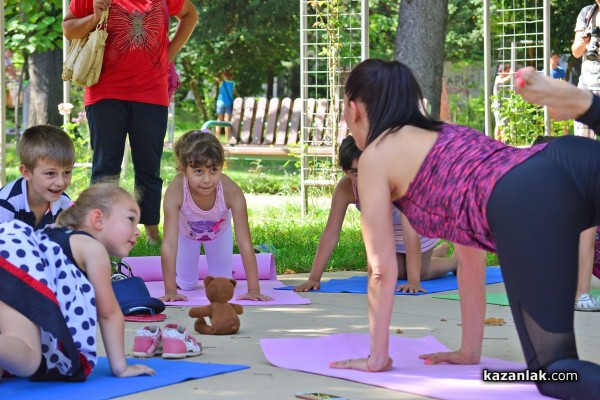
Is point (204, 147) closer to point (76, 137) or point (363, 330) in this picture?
point (363, 330)

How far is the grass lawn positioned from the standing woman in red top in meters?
0.64

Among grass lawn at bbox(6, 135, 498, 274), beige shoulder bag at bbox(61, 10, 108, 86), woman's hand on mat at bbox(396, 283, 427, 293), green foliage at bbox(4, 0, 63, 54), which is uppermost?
green foliage at bbox(4, 0, 63, 54)

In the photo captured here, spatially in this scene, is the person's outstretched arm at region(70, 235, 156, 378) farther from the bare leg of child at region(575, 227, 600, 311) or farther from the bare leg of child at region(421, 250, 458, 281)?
the bare leg of child at region(421, 250, 458, 281)

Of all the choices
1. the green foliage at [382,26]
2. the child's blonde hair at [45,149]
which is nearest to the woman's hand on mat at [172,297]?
the child's blonde hair at [45,149]

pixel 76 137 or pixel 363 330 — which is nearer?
pixel 363 330

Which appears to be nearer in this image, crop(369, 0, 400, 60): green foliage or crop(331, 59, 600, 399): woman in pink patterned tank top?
crop(331, 59, 600, 399): woman in pink patterned tank top

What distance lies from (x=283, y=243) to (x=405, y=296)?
2.43m

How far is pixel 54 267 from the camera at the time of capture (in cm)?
373

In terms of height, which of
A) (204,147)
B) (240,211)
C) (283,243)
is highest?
(204,147)

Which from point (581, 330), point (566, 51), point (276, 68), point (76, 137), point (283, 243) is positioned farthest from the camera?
point (276, 68)

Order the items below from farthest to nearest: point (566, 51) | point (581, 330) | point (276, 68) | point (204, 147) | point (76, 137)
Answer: point (276, 68)
point (566, 51)
point (76, 137)
point (204, 147)
point (581, 330)

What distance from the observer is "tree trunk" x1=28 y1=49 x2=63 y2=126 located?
56.4 feet

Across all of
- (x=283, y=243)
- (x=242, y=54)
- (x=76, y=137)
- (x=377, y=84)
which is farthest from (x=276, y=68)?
(x=377, y=84)

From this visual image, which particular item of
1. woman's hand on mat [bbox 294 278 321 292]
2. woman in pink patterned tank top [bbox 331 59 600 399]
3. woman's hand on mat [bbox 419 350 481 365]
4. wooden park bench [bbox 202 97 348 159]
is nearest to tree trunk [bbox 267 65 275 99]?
wooden park bench [bbox 202 97 348 159]
